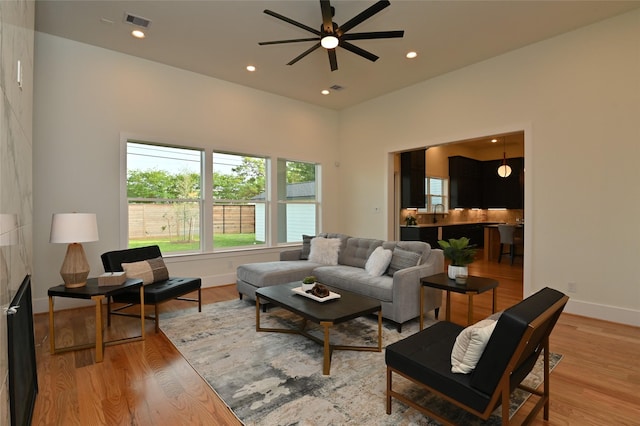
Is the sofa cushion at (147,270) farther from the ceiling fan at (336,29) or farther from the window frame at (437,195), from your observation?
the window frame at (437,195)

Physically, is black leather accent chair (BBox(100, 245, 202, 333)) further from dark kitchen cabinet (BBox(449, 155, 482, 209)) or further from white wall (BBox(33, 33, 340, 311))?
dark kitchen cabinet (BBox(449, 155, 482, 209))

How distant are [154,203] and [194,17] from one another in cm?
270

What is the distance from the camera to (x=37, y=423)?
6.16 ft

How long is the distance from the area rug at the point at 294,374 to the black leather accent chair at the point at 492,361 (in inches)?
11.2

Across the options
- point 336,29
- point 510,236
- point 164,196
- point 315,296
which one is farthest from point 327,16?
point 510,236

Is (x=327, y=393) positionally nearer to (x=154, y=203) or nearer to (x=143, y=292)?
(x=143, y=292)

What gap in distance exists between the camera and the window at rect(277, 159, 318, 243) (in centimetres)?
630

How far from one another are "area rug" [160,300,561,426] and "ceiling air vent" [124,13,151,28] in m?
3.55

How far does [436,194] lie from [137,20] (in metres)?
7.99

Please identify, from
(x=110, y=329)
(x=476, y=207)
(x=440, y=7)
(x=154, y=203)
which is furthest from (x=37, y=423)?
(x=476, y=207)

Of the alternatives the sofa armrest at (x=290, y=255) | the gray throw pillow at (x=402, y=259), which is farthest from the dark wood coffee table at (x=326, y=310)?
the sofa armrest at (x=290, y=255)

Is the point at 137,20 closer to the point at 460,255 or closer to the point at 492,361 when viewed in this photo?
the point at 460,255

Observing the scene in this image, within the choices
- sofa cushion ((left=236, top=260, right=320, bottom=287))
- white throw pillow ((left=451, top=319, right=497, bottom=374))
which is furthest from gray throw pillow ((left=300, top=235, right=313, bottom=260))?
white throw pillow ((left=451, top=319, right=497, bottom=374))

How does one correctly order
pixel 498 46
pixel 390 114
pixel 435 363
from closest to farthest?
pixel 435 363, pixel 498 46, pixel 390 114
